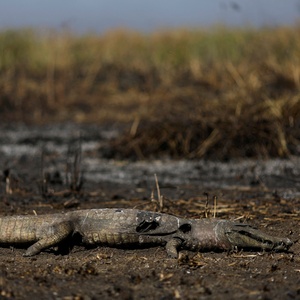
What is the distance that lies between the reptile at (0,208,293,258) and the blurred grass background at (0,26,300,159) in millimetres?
4552

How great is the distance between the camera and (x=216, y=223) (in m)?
5.62

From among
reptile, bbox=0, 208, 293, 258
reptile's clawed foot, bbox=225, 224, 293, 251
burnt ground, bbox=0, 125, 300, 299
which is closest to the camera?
burnt ground, bbox=0, 125, 300, 299

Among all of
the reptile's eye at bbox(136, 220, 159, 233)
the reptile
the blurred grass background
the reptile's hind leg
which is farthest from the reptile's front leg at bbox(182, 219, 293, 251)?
the blurred grass background

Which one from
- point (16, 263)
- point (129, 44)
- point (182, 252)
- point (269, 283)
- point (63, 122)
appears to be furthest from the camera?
point (129, 44)

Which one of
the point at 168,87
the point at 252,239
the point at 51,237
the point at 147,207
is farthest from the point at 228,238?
the point at 168,87

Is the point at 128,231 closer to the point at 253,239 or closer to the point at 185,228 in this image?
the point at 185,228

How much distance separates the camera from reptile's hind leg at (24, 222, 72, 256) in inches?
218

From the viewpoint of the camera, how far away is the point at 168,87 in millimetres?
14703

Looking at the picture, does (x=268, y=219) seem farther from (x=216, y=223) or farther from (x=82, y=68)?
(x=82, y=68)

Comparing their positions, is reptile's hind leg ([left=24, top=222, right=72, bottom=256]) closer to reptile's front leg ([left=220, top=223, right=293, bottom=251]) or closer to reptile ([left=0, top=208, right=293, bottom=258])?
reptile ([left=0, top=208, right=293, bottom=258])

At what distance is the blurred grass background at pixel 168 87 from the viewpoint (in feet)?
34.3

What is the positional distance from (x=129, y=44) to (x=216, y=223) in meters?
13.0

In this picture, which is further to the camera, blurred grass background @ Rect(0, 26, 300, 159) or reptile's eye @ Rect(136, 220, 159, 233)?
blurred grass background @ Rect(0, 26, 300, 159)

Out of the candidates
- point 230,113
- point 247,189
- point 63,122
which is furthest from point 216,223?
point 63,122
